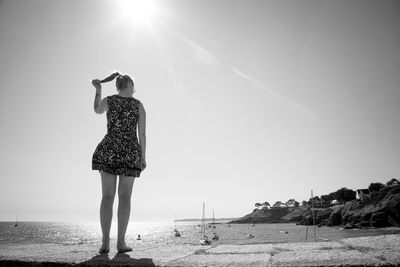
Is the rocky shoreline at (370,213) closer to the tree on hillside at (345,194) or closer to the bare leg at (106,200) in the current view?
the tree on hillside at (345,194)

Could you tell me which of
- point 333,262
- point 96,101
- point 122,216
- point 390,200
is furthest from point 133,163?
point 390,200

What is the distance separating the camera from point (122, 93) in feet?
11.4

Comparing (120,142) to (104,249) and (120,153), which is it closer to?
(120,153)

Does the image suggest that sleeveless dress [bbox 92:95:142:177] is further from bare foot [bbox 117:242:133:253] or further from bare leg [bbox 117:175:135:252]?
bare foot [bbox 117:242:133:253]

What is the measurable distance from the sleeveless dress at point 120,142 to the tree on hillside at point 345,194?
473 ft

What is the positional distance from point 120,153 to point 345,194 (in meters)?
147

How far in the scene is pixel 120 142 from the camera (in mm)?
3104

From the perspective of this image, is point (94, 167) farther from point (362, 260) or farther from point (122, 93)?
point (362, 260)

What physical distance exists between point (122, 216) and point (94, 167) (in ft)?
2.16

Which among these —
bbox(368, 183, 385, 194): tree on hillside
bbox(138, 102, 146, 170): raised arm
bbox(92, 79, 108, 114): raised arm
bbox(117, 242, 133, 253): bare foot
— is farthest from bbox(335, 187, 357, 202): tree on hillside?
bbox(92, 79, 108, 114): raised arm

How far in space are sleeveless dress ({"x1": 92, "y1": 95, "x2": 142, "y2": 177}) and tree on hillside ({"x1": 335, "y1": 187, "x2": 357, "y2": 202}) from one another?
473 feet

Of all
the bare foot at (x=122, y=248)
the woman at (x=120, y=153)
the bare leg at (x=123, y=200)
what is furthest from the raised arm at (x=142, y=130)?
the bare foot at (x=122, y=248)

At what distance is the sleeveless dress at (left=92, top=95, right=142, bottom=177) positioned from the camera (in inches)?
117

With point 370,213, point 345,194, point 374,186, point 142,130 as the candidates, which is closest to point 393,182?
point 374,186
